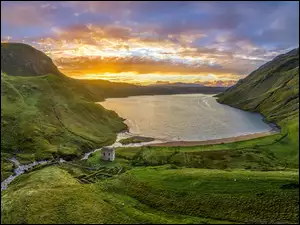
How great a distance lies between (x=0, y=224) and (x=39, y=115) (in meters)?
123

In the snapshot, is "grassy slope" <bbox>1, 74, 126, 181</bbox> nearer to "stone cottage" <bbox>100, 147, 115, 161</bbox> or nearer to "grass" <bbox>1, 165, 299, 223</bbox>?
"stone cottage" <bbox>100, 147, 115, 161</bbox>

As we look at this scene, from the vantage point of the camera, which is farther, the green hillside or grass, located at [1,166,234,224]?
the green hillside

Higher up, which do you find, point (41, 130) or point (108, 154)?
point (41, 130)

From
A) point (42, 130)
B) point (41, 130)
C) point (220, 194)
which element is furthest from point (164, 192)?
point (42, 130)

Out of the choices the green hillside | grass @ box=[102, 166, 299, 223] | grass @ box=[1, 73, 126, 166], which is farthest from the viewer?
grass @ box=[1, 73, 126, 166]

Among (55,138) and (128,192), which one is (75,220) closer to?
(128,192)

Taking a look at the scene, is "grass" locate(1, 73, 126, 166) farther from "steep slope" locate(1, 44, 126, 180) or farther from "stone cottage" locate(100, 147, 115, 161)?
"stone cottage" locate(100, 147, 115, 161)

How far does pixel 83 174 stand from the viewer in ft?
328

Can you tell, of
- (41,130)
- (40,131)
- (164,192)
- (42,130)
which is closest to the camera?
(164,192)

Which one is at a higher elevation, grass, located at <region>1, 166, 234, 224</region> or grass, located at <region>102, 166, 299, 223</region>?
grass, located at <region>102, 166, 299, 223</region>

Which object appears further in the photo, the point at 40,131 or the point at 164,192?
the point at 40,131

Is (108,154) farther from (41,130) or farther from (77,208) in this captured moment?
(77,208)

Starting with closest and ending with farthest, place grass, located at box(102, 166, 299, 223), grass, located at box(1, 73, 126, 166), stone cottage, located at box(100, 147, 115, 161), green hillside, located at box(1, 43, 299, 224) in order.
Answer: grass, located at box(102, 166, 299, 223), green hillside, located at box(1, 43, 299, 224), stone cottage, located at box(100, 147, 115, 161), grass, located at box(1, 73, 126, 166)

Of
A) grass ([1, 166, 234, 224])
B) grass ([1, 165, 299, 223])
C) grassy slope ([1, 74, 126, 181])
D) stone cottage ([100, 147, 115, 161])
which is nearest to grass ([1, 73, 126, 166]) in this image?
grassy slope ([1, 74, 126, 181])
